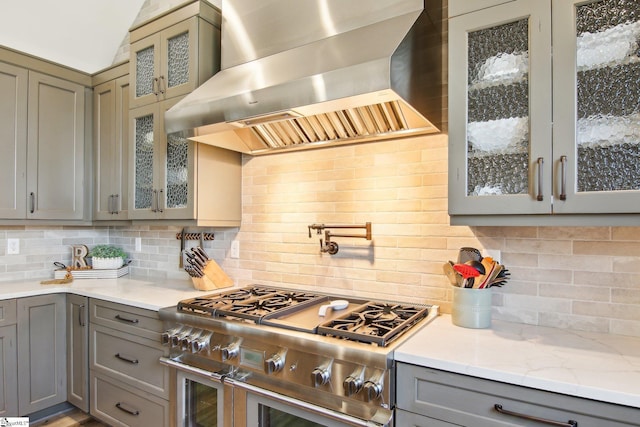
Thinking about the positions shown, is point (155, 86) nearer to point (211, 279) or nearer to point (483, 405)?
point (211, 279)

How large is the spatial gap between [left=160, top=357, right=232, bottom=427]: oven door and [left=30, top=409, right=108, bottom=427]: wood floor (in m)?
1.03

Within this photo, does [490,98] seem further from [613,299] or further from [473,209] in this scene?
[613,299]

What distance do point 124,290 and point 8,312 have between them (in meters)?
0.70

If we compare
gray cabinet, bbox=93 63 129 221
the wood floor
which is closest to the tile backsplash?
gray cabinet, bbox=93 63 129 221

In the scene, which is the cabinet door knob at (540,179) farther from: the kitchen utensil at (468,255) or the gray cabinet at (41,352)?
the gray cabinet at (41,352)

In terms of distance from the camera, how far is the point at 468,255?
65.6 inches

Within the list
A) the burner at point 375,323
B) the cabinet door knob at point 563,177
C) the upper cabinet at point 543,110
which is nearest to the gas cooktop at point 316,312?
the burner at point 375,323

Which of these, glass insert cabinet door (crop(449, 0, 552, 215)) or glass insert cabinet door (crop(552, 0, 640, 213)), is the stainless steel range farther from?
glass insert cabinet door (crop(552, 0, 640, 213))

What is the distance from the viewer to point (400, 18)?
1648 millimetres

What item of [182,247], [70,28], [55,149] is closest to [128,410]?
[182,247]

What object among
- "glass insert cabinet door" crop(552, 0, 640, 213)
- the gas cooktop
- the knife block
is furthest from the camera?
the knife block

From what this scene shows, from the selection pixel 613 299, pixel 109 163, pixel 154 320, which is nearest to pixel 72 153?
pixel 109 163

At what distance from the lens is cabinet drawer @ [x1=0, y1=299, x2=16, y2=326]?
93.4 inches

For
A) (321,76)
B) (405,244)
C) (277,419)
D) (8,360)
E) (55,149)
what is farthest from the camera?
(55,149)
